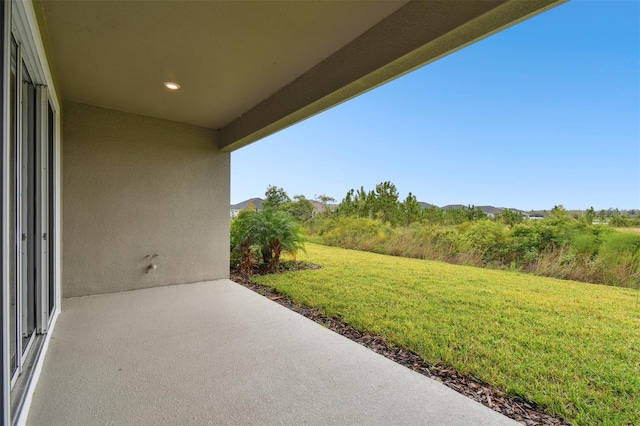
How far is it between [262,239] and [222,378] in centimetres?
359

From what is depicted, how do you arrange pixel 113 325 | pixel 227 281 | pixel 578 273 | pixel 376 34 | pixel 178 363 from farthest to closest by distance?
pixel 578 273, pixel 227 281, pixel 113 325, pixel 178 363, pixel 376 34

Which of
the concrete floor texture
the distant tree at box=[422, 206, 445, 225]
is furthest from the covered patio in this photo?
the distant tree at box=[422, 206, 445, 225]

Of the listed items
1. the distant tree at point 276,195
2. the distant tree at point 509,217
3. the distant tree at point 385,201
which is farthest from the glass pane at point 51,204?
the distant tree at point 276,195

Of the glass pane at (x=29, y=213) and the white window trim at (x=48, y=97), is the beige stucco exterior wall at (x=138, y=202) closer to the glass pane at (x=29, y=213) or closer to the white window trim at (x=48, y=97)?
the white window trim at (x=48, y=97)

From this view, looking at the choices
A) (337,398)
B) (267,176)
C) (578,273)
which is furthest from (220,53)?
(267,176)

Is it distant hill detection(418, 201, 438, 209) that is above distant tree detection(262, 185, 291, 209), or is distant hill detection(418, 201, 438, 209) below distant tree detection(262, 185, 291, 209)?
below

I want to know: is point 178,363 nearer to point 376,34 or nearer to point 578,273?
point 376,34

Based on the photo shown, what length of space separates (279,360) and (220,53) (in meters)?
2.57

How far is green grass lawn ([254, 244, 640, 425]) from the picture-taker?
1901 millimetres

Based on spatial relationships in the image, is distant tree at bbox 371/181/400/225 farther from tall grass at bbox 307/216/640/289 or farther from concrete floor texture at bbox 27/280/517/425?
concrete floor texture at bbox 27/280/517/425

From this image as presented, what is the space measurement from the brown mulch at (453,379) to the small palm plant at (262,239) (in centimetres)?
226

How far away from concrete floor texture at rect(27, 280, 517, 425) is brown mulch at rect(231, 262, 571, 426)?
99 millimetres

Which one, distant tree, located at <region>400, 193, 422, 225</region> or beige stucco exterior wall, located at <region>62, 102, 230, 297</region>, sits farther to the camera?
distant tree, located at <region>400, 193, 422, 225</region>

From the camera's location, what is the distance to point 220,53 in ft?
7.79
